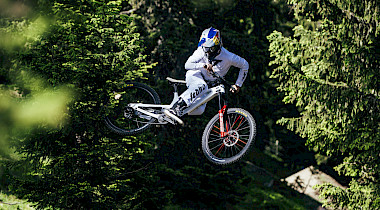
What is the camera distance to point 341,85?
12297mm

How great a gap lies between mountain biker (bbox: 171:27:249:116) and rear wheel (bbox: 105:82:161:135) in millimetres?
960

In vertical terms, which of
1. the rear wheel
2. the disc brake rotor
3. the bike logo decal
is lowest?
the disc brake rotor

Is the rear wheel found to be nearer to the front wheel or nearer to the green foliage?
the front wheel

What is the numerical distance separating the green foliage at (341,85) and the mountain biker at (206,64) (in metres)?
6.22

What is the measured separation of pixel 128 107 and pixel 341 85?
7441 millimetres

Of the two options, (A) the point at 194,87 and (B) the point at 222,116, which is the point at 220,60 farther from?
(B) the point at 222,116

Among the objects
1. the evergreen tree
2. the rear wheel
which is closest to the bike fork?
the rear wheel

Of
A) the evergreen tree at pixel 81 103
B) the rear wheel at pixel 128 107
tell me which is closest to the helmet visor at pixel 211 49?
the rear wheel at pixel 128 107

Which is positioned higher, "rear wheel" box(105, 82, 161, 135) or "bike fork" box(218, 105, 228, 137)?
"rear wheel" box(105, 82, 161, 135)

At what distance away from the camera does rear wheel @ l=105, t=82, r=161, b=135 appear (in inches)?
287

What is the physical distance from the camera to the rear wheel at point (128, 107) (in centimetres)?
729

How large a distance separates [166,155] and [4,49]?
6.67 m

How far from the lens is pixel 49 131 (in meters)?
10.4

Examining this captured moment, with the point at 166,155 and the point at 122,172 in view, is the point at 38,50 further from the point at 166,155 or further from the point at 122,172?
the point at 166,155
